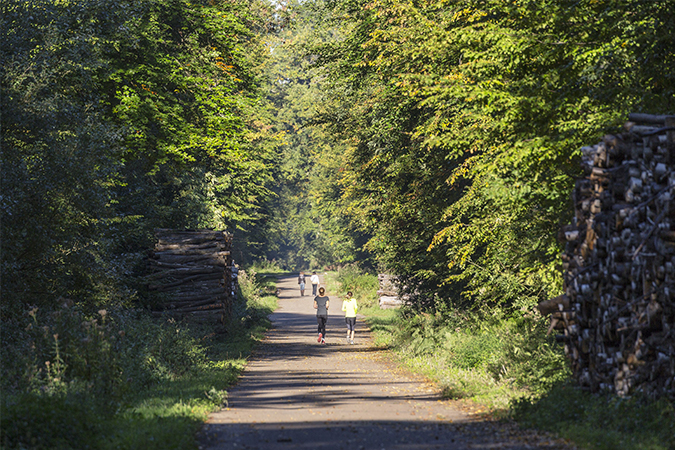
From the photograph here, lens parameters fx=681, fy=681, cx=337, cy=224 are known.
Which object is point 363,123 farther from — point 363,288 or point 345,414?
point 363,288

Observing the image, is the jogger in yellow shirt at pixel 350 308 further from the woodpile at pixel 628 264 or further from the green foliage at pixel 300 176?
the green foliage at pixel 300 176

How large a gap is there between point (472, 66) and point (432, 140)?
2.34 metres

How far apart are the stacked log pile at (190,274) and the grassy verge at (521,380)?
18.7 feet

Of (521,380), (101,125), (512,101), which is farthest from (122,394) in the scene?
(512,101)

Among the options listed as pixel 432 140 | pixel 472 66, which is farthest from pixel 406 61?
pixel 472 66

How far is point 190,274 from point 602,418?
565 inches

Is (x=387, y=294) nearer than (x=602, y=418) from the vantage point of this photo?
No

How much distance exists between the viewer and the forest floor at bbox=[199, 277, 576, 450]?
8539 millimetres

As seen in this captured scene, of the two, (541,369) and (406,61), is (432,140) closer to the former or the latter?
(406,61)

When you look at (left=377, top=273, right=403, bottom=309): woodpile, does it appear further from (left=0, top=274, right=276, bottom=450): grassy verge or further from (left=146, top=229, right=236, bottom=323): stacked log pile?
(left=0, top=274, right=276, bottom=450): grassy verge

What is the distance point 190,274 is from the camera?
20.5 metres

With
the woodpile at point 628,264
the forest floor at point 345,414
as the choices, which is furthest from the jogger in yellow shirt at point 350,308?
the woodpile at point 628,264

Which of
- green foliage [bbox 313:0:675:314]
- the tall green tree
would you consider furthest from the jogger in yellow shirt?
the tall green tree

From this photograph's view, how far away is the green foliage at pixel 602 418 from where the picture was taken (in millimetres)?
7422
